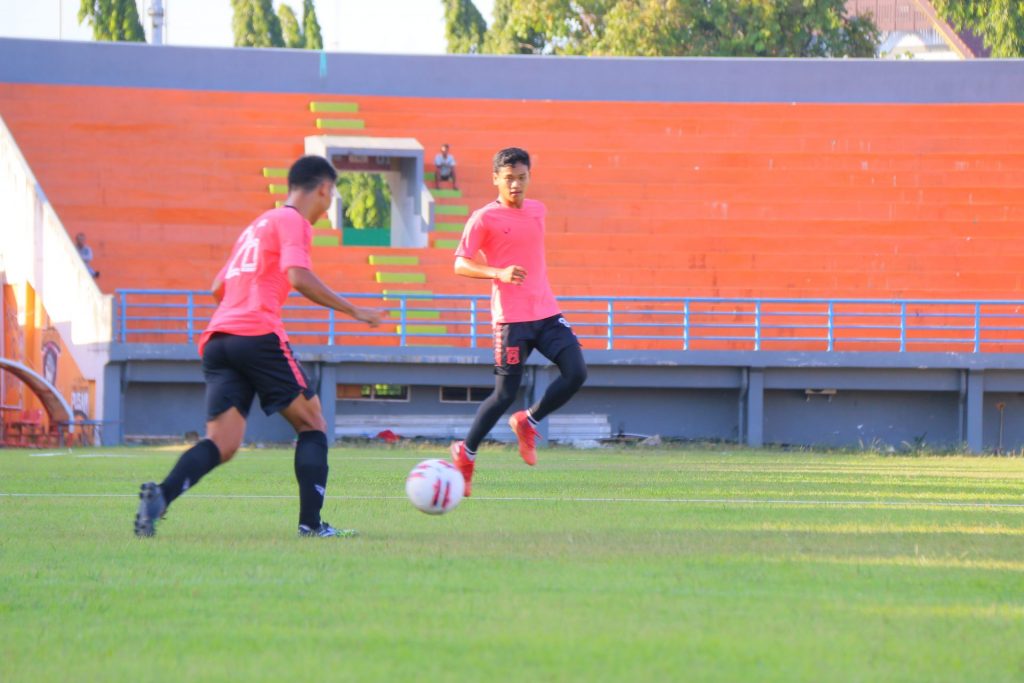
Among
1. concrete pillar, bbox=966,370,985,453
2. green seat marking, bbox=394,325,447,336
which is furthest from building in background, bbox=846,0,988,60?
concrete pillar, bbox=966,370,985,453

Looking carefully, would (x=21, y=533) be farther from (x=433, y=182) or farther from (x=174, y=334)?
(x=433, y=182)

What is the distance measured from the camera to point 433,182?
94.3 feet

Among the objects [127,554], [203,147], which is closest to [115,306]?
[203,147]

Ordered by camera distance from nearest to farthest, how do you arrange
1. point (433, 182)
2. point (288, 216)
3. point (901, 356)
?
point (288, 216)
point (901, 356)
point (433, 182)

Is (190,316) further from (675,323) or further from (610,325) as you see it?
(675,323)

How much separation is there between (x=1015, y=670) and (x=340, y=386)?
1979cm

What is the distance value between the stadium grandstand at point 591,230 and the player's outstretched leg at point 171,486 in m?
14.5

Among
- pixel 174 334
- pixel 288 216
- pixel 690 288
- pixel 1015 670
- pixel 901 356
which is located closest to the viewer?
pixel 1015 670

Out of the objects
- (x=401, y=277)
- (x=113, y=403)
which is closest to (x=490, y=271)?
(x=113, y=403)

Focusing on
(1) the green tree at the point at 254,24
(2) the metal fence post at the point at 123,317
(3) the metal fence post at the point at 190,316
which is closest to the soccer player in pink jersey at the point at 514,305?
(3) the metal fence post at the point at 190,316

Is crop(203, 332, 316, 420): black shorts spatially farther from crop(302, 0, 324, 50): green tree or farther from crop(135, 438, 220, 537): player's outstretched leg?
crop(302, 0, 324, 50): green tree

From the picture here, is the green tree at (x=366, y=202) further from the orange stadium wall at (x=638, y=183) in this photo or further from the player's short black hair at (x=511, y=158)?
the player's short black hair at (x=511, y=158)

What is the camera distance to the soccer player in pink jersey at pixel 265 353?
269 inches

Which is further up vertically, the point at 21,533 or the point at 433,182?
the point at 433,182
